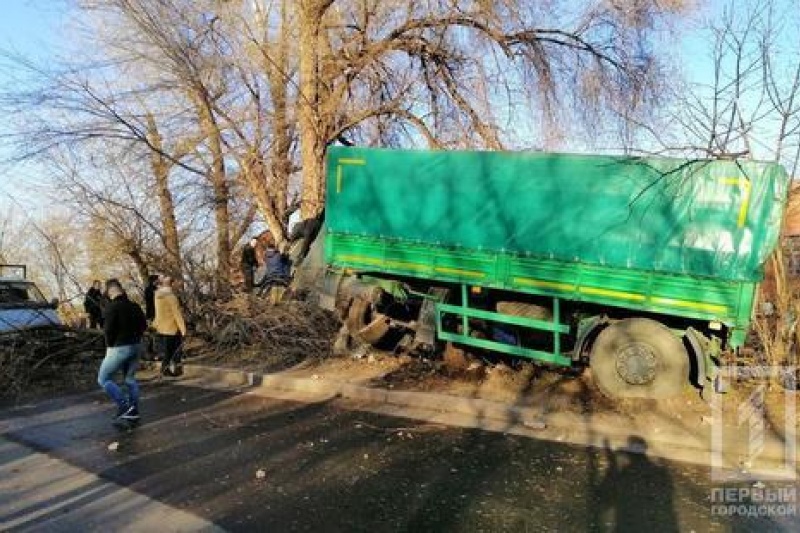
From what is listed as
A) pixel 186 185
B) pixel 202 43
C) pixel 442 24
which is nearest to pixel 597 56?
pixel 442 24

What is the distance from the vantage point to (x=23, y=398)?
393 inches

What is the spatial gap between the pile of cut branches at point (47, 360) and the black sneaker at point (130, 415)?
2606 millimetres

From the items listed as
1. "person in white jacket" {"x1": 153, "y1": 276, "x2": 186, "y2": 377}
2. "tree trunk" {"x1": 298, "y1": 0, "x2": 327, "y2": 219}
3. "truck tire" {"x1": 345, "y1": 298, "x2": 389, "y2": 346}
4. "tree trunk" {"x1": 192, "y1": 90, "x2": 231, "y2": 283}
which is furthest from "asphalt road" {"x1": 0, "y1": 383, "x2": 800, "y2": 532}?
"tree trunk" {"x1": 298, "y1": 0, "x2": 327, "y2": 219}

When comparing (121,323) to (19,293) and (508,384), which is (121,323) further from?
(19,293)

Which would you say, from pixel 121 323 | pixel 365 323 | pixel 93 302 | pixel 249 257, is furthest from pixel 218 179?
pixel 121 323

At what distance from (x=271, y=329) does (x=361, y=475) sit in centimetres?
572

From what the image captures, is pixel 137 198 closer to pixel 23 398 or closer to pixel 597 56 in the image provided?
pixel 23 398

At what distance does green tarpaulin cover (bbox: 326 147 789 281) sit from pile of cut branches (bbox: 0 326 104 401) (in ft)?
16.6

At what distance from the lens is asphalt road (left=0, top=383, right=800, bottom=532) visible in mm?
5305

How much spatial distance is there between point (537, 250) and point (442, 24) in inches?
306

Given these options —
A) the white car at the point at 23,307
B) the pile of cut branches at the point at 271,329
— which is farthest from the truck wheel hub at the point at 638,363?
the white car at the point at 23,307

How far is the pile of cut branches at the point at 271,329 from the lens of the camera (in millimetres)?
11453

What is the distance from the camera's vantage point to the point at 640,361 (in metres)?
8.52

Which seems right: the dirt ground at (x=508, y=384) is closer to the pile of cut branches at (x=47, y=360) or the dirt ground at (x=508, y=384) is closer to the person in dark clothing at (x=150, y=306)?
the person in dark clothing at (x=150, y=306)
